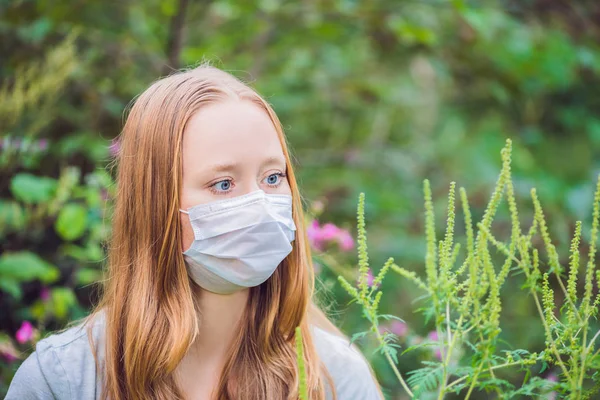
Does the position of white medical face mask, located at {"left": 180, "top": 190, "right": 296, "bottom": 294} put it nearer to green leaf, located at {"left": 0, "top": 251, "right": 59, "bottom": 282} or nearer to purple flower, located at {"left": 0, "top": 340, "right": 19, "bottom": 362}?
purple flower, located at {"left": 0, "top": 340, "right": 19, "bottom": 362}

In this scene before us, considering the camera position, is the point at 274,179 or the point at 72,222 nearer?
the point at 274,179

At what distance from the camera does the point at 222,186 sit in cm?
164

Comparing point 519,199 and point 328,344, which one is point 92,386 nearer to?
point 328,344

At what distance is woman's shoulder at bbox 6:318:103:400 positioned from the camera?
5.62ft

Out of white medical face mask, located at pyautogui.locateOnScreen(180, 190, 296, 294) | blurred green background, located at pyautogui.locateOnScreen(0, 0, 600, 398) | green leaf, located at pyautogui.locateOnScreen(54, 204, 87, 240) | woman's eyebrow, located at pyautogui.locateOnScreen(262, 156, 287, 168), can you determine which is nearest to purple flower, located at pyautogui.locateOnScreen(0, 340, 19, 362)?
blurred green background, located at pyautogui.locateOnScreen(0, 0, 600, 398)

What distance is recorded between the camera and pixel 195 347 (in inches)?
69.7

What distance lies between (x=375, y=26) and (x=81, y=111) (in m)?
1.71

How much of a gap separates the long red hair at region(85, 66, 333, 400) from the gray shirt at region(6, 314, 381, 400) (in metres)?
0.05

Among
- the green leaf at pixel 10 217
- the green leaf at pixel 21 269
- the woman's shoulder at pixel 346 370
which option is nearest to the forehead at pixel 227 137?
the woman's shoulder at pixel 346 370

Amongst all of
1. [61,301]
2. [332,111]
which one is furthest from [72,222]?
[332,111]

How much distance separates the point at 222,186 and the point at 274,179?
0.14m

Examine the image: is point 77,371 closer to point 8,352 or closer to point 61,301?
point 8,352

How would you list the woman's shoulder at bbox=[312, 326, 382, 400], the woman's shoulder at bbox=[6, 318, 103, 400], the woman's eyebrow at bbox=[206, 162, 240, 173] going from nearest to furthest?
the woman's eyebrow at bbox=[206, 162, 240, 173] → the woman's shoulder at bbox=[6, 318, 103, 400] → the woman's shoulder at bbox=[312, 326, 382, 400]

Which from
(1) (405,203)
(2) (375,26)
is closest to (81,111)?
(2) (375,26)
